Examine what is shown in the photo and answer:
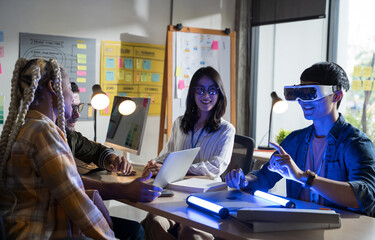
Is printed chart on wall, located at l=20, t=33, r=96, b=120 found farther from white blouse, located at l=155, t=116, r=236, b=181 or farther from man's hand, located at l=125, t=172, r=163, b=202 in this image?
man's hand, located at l=125, t=172, r=163, b=202

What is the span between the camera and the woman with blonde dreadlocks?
1567 mm

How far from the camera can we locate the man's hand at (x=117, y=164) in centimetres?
272

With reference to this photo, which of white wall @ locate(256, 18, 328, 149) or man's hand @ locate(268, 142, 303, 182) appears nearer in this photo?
man's hand @ locate(268, 142, 303, 182)

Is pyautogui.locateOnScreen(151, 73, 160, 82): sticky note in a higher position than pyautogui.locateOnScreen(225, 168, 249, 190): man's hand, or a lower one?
higher

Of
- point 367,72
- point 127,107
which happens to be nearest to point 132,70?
point 127,107

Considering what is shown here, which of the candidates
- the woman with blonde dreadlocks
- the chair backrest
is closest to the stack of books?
the woman with blonde dreadlocks

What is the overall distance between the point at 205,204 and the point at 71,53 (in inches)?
119

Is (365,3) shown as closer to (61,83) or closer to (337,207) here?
(337,207)

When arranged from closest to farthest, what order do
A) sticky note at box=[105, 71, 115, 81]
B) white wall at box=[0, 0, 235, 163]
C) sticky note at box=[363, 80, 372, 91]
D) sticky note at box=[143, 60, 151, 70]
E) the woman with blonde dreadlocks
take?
the woman with blonde dreadlocks
white wall at box=[0, 0, 235, 163]
sticky note at box=[363, 80, 372, 91]
sticky note at box=[105, 71, 115, 81]
sticky note at box=[143, 60, 151, 70]

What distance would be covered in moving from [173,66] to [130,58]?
483mm

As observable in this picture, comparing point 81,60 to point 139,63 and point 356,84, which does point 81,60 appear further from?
point 356,84

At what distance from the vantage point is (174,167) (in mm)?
2367

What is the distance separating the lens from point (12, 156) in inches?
62.9

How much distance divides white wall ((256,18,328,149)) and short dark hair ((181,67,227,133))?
2.09m
